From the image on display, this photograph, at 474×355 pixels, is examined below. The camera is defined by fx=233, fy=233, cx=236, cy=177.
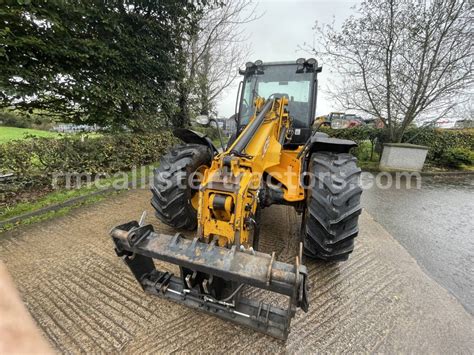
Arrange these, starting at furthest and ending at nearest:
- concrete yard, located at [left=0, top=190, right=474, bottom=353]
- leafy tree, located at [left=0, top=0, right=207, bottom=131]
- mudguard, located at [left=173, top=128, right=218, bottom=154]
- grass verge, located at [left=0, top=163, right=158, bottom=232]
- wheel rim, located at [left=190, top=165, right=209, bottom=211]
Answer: leafy tree, located at [left=0, top=0, right=207, bottom=131] < grass verge, located at [left=0, top=163, right=158, bottom=232] < mudguard, located at [left=173, top=128, right=218, bottom=154] < wheel rim, located at [left=190, top=165, right=209, bottom=211] < concrete yard, located at [left=0, top=190, right=474, bottom=353]

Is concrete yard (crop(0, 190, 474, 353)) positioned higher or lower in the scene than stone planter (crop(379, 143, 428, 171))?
lower

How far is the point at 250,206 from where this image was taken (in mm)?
1917

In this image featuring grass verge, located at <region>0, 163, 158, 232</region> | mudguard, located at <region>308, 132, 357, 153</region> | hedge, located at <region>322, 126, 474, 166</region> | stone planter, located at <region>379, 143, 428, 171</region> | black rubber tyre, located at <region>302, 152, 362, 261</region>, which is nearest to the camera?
black rubber tyre, located at <region>302, 152, 362, 261</region>

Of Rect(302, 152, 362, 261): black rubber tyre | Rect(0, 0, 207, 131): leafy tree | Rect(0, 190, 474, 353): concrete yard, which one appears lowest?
Rect(0, 190, 474, 353): concrete yard

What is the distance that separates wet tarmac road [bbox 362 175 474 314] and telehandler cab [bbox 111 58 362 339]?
1505 millimetres

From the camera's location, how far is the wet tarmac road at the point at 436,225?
Result: 2816 millimetres

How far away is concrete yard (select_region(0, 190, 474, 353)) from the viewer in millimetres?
1772

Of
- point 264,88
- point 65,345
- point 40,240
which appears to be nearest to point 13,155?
point 40,240

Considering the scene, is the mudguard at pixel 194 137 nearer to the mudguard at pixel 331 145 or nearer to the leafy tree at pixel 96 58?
the mudguard at pixel 331 145

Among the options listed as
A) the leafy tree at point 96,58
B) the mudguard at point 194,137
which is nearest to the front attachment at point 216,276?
the mudguard at point 194,137

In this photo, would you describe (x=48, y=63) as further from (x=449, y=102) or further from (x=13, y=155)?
(x=449, y=102)

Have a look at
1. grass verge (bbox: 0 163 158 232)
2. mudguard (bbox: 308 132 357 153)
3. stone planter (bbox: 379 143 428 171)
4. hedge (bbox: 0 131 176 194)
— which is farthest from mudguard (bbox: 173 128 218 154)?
stone planter (bbox: 379 143 428 171)

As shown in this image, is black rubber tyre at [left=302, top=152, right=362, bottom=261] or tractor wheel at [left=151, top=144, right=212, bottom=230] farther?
tractor wheel at [left=151, top=144, right=212, bottom=230]

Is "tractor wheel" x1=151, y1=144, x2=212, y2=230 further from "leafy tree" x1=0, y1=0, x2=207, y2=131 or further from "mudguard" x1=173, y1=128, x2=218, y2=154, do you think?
"leafy tree" x1=0, y1=0, x2=207, y2=131
